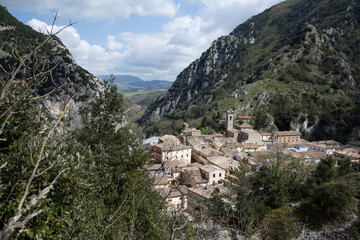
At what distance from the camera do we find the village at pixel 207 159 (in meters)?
22.9

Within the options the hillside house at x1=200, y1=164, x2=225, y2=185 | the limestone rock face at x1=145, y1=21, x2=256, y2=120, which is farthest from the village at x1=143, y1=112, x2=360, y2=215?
the limestone rock face at x1=145, y1=21, x2=256, y2=120

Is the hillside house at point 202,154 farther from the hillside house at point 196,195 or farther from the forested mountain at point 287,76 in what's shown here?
the forested mountain at point 287,76

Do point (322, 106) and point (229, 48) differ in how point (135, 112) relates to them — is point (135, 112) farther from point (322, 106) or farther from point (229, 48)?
point (322, 106)

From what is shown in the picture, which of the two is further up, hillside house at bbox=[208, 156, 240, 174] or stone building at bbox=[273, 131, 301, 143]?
hillside house at bbox=[208, 156, 240, 174]

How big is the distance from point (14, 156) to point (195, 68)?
153 meters

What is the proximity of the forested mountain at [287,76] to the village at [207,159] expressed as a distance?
16108mm

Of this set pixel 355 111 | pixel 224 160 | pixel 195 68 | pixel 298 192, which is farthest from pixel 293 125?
pixel 195 68

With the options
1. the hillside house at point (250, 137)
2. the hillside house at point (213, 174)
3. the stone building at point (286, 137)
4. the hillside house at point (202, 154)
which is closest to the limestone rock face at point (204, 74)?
the stone building at point (286, 137)

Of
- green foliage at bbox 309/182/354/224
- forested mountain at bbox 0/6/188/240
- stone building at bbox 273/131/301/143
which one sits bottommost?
stone building at bbox 273/131/301/143

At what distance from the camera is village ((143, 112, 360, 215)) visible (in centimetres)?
2289

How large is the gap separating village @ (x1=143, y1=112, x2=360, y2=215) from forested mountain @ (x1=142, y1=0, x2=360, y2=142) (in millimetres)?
16108

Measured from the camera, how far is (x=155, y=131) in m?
90.7

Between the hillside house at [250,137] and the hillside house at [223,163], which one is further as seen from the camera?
the hillside house at [250,137]

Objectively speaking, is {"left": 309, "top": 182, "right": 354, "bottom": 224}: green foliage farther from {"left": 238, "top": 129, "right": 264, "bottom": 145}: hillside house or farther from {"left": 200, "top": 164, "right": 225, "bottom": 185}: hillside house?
{"left": 238, "top": 129, "right": 264, "bottom": 145}: hillside house
